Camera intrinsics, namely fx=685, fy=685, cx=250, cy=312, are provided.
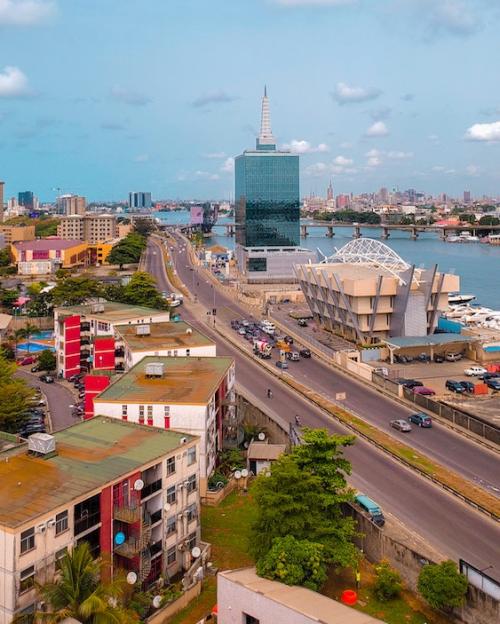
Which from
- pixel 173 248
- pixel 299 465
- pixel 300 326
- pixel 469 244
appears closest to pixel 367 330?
Result: pixel 300 326

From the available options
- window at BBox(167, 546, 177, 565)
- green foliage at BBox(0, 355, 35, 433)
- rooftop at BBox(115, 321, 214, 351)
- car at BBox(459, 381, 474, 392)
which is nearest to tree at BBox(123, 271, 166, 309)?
rooftop at BBox(115, 321, 214, 351)

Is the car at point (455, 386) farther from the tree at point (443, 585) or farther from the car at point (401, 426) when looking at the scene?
the tree at point (443, 585)

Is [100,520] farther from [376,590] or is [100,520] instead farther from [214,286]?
[214,286]

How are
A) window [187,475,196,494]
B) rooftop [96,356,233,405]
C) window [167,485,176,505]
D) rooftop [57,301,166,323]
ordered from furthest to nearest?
1. rooftop [57,301,166,323]
2. rooftop [96,356,233,405]
3. window [187,475,196,494]
4. window [167,485,176,505]

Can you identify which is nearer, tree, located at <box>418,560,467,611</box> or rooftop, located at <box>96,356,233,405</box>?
tree, located at <box>418,560,467,611</box>

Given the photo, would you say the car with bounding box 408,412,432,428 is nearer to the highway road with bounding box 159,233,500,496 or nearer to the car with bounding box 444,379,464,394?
the highway road with bounding box 159,233,500,496

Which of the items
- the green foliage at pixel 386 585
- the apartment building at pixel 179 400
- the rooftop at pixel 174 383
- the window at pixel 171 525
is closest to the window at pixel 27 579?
the window at pixel 171 525

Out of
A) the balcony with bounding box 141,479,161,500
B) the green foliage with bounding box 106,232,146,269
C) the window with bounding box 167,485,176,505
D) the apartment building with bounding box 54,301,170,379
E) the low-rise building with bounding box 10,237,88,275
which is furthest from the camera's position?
the green foliage with bounding box 106,232,146,269

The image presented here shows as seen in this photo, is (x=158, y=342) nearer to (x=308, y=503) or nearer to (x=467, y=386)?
(x=467, y=386)
